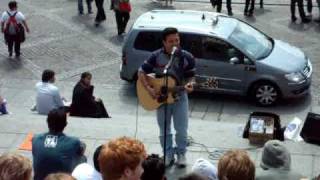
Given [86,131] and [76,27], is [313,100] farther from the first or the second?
[76,27]

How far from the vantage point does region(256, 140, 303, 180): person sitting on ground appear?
6531mm

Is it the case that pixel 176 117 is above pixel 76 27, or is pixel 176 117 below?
above

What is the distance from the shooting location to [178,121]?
8.75m

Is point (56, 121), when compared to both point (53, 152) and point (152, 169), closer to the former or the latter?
point (53, 152)

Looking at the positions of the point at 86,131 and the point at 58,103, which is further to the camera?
the point at 58,103

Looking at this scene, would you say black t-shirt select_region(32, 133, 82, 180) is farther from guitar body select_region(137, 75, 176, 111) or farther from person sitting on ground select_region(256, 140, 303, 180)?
person sitting on ground select_region(256, 140, 303, 180)

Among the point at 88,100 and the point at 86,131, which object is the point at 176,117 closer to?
the point at 86,131

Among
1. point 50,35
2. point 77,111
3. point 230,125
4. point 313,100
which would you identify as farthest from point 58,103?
point 50,35

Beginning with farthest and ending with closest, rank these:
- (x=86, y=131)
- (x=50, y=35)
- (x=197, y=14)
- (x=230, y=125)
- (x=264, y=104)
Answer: (x=50, y=35)
(x=197, y=14)
(x=264, y=104)
(x=230, y=125)
(x=86, y=131)

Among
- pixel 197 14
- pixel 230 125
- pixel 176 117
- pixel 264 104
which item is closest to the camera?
pixel 176 117

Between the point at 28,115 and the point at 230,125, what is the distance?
349cm

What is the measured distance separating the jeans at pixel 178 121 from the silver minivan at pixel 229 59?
4.96 metres

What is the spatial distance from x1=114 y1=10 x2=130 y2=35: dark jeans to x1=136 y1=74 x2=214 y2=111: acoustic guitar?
30.4 ft

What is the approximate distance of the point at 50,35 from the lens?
59.1 feet
